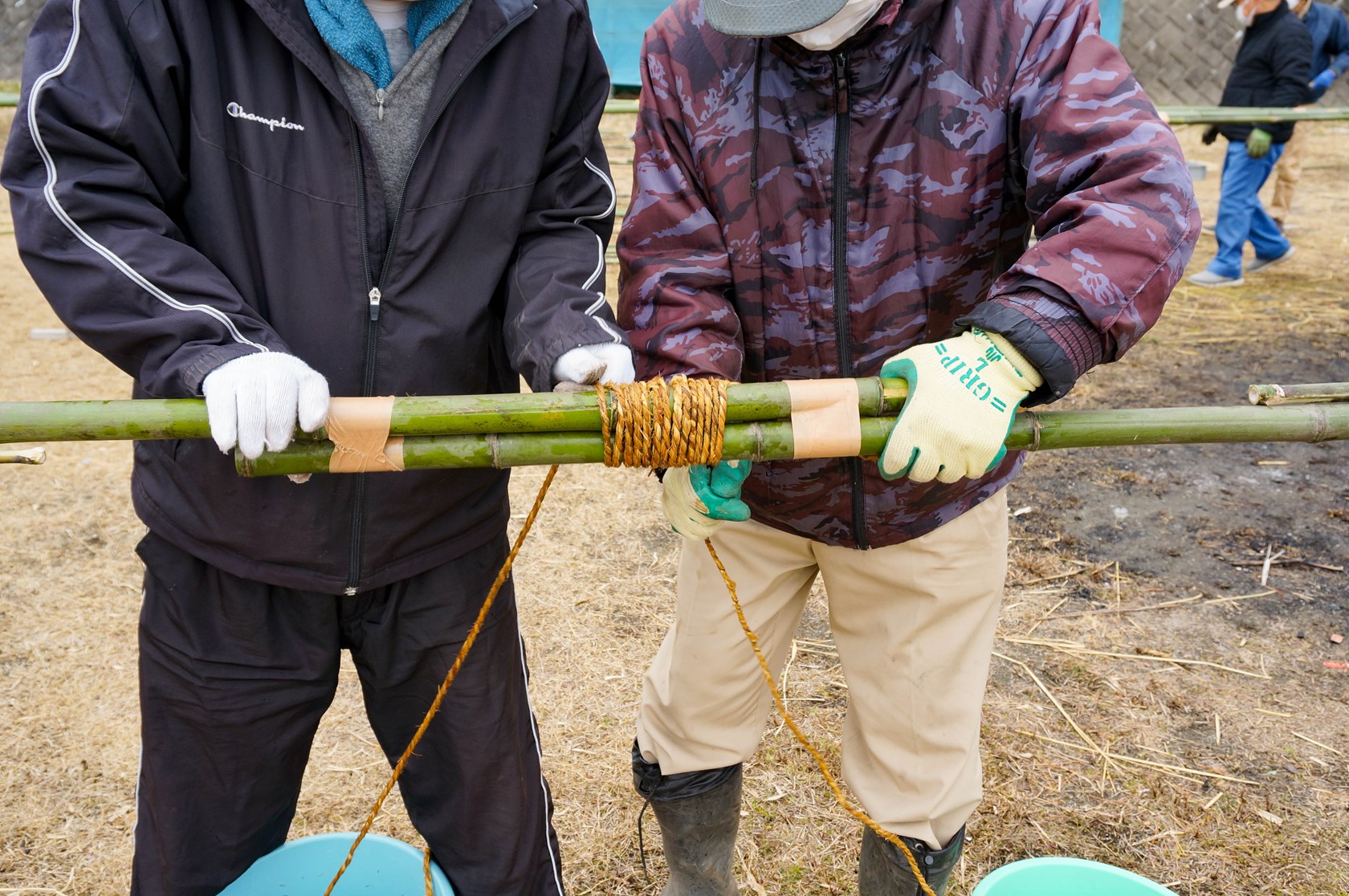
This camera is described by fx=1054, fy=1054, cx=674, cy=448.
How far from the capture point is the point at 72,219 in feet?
4.76

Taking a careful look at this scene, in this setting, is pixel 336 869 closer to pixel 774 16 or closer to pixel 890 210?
pixel 890 210

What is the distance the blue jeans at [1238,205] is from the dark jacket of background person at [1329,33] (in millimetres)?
946

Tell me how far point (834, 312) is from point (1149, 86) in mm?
14515

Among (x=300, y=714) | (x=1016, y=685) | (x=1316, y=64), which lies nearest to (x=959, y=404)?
(x=300, y=714)

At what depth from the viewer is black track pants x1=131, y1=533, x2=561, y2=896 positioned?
1.78m

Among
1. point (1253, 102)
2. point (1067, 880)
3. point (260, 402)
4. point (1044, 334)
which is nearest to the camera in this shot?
point (260, 402)

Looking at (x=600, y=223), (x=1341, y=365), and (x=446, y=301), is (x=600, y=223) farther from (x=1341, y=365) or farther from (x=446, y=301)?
(x=1341, y=365)

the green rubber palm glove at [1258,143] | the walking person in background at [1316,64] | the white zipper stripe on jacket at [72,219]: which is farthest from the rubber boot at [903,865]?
the walking person in background at [1316,64]

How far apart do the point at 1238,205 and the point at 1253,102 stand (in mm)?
897

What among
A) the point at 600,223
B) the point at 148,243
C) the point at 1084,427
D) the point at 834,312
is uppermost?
the point at 148,243

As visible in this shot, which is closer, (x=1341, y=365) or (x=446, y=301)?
(x=446, y=301)

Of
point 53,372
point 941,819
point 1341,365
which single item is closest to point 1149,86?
point 1341,365

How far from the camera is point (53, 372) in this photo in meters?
5.38

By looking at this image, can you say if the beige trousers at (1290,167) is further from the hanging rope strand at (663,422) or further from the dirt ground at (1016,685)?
the hanging rope strand at (663,422)
